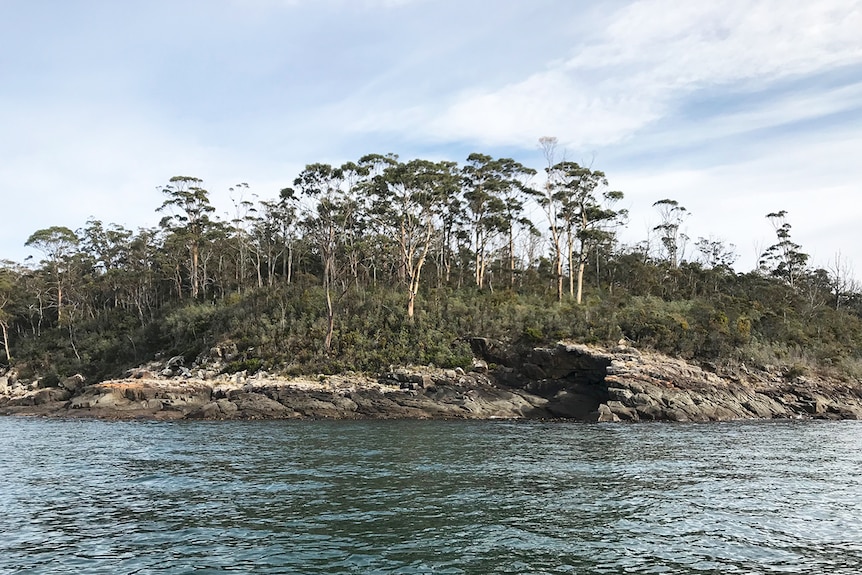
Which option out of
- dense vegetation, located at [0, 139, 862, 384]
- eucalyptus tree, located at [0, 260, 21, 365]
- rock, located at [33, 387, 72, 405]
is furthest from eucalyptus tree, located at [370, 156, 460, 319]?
eucalyptus tree, located at [0, 260, 21, 365]

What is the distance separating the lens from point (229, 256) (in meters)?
68.6

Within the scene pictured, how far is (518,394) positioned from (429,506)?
2535cm

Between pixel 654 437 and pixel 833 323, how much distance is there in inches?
1511

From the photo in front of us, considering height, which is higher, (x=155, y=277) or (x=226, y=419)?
(x=155, y=277)

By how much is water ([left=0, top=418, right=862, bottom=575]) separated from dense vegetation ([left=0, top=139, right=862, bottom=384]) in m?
20.6

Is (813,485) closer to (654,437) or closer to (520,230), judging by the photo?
(654,437)

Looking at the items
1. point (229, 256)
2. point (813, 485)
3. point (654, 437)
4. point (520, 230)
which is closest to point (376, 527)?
point (813, 485)

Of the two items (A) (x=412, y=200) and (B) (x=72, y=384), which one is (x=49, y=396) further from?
(A) (x=412, y=200)

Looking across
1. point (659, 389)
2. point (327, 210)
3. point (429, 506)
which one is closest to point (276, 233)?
point (327, 210)

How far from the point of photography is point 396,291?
179ft

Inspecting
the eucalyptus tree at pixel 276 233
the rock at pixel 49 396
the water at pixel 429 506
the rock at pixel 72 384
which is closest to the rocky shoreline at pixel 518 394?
the rock at pixel 49 396

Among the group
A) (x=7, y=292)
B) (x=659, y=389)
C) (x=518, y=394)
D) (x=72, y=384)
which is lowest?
(x=72, y=384)

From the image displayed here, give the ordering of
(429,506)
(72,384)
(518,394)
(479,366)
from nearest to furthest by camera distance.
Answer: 1. (429,506)
2. (518,394)
3. (479,366)
4. (72,384)

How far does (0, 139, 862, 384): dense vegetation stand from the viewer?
4438 centimetres
